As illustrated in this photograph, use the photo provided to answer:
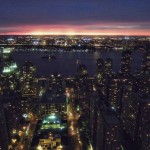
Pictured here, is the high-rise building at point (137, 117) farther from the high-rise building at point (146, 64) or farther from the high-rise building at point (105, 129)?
the high-rise building at point (146, 64)

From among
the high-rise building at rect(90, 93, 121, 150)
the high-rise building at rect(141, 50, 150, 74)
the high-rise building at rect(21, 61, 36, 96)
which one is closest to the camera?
the high-rise building at rect(90, 93, 121, 150)

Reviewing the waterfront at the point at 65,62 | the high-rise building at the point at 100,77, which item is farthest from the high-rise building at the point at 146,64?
the high-rise building at the point at 100,77

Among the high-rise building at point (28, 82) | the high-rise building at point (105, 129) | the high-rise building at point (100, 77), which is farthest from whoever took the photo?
the high-rise building at point (28, 82)

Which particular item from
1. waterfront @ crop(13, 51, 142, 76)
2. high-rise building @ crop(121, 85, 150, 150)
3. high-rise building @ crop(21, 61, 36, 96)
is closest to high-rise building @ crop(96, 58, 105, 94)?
waterfront @ crop(13, 51, 142, 76)

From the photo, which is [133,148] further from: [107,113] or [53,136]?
[53,136]

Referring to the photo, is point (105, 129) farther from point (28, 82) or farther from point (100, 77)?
point (100, 77)

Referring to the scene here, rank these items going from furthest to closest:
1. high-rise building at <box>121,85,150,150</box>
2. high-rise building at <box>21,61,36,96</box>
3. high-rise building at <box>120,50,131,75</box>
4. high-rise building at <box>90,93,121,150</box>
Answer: high-rise building at <box>120,50,131,75</box>
high-rise building at <box>21,61,36,96</box>
high-rise building at <box>121,85,150,150</box>
high-rise building at <box>90,93,121,150</box>

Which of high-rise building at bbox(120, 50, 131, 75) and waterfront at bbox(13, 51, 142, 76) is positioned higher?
high-rise building at bbox(120, 50, 131, 75)

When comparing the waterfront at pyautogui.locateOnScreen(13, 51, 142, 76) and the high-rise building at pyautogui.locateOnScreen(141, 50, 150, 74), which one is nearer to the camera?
the high-rise building at pyautogui.locateOnScreen(141, 50, 150, 74)

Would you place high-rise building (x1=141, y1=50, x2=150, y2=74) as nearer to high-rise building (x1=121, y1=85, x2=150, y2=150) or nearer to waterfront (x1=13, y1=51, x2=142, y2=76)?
waterfront (x1=13, y1=51, x2=142, y2=76)

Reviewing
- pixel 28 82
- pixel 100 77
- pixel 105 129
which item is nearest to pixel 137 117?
pixel 105 129

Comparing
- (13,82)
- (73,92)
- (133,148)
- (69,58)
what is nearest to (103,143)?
(133,148)
